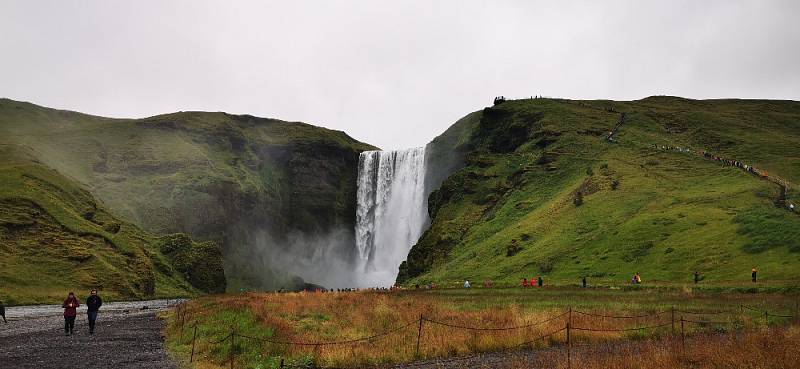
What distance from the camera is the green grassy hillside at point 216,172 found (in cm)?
12244

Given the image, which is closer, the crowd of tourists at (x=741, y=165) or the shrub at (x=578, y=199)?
the crowd of tourists at (x=741, y=165)

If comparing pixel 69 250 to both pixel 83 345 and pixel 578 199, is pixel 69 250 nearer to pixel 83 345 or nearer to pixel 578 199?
pixel 83 345

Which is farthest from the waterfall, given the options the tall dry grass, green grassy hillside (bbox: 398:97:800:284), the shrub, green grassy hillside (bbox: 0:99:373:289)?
the tall dry grass

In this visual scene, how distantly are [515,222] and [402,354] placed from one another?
211 feet

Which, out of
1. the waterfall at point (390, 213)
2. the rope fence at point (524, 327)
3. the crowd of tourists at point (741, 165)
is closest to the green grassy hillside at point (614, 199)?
the crowd of tourists at point (741, 165)

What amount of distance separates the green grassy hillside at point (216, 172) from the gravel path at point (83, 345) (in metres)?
83.7

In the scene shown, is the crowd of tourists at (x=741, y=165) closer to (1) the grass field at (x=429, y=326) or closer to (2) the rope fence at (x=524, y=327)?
(1) the grass field at (x=429, y=326)

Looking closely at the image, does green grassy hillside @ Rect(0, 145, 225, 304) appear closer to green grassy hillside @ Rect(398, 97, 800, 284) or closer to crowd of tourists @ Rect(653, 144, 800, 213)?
green grassy hillside @ Rect(398, 97, 800, 284)

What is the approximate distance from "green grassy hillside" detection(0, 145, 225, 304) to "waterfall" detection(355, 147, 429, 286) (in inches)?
1341

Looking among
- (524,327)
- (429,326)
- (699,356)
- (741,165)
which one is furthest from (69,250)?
(741,165)

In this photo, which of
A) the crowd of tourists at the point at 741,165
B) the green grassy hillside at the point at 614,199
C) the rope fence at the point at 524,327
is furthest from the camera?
the crowd of tourists at the point at 741,165

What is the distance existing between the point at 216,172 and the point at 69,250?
6425cm

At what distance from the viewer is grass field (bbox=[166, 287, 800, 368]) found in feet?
65.4

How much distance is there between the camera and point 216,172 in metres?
136
